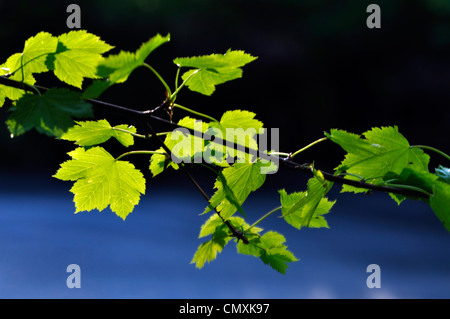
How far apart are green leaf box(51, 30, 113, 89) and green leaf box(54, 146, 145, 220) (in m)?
0.05

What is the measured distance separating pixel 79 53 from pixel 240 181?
0.33ft

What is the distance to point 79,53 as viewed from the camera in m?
0.21

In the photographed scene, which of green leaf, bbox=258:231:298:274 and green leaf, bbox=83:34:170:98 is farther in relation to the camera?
green leaf, bbox=258:231:298:274

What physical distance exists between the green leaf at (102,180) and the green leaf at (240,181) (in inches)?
2.0

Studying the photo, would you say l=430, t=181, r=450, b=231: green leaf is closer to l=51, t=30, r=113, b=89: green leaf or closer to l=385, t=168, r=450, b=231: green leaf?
l=385, t=168, r=450, b=231: green leaf

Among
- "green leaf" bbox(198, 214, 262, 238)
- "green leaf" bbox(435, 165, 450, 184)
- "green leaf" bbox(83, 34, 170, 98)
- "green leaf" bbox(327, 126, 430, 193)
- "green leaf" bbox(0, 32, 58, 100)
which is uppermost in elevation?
"green leaf" bbox(0, 32, 58, 100)

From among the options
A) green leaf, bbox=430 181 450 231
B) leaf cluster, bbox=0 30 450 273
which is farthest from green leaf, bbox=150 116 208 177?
green leaf, bbox=430 181 450 231

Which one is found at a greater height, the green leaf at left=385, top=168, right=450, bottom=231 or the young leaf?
the young leaf

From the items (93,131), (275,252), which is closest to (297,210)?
(275,252)

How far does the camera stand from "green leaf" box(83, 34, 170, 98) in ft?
0.53

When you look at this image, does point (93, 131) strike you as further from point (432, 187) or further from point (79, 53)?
point (432, 187)

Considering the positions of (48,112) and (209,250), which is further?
(209,250)

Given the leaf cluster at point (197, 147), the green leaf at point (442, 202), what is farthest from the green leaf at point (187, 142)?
the green leaf at point (442, 202)

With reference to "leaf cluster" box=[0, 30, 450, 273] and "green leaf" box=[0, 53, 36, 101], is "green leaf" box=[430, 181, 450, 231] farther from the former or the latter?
"green leaf" box=[0, 53, 36, 101]
